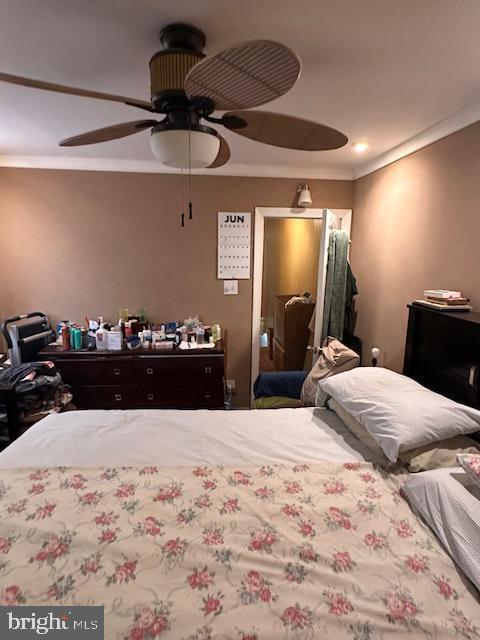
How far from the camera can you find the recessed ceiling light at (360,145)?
2.36m

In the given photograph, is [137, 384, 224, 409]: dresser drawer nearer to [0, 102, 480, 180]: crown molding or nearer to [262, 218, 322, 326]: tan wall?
[0, 102, 480, 180]: crown molding

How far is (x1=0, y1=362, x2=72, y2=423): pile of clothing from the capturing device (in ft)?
7.72

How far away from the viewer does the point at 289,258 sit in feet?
16.6

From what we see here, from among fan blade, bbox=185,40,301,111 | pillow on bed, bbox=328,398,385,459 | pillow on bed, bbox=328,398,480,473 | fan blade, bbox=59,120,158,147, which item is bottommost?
pillow on bed, bbox=328,398,385,459

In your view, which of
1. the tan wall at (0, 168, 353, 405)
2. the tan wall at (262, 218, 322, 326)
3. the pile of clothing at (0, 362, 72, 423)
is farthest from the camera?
the tan wall at (262, 218, 322, 326)

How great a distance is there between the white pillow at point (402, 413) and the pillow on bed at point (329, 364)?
0.62 m

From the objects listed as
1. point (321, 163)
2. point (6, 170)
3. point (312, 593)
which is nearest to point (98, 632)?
point (312, 593)

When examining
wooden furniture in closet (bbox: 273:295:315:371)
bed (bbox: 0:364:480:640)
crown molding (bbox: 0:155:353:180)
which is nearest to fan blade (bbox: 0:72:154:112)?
bed (bbox: 0:364:480:640)

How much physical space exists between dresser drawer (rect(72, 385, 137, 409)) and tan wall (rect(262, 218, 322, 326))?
2605mm

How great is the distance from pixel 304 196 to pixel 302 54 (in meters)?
1.71

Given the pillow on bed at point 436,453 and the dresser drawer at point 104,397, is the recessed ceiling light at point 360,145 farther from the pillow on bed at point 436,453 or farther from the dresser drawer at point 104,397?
the dresser drawer at point 104,397

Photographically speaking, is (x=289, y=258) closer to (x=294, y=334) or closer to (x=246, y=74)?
(x=294, y=334)

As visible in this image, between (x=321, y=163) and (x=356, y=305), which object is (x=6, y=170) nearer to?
(x=321, y=163)

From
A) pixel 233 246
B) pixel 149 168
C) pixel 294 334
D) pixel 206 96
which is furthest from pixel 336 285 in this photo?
pixel 206 96
